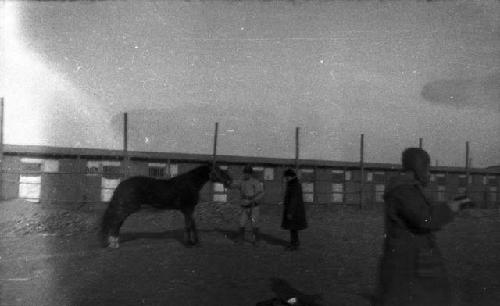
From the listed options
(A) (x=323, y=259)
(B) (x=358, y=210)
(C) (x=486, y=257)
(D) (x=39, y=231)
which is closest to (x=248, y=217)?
(A) (x=323, y=259)

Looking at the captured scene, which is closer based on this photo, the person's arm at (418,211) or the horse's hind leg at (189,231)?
the person's arm at (418,211)

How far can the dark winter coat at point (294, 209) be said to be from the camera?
8930mm

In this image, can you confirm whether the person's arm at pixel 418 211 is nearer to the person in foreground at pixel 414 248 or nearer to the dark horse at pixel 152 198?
the person in foreground at pixel 414 248

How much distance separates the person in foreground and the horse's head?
752cm

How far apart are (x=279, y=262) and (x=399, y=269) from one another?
5.14m

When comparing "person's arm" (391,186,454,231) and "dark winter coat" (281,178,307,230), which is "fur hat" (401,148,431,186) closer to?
"person's arm" (391,186,454,231)

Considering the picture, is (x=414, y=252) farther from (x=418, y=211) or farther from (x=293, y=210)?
(x=293, y=210)

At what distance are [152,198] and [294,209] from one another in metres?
3.16

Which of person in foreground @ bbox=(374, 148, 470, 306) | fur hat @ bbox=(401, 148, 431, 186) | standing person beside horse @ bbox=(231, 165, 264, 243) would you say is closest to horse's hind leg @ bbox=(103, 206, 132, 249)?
standing person beside horse @ bbox=(231, 165, 264, 243)

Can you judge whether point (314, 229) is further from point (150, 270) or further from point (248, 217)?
point (150, 270)

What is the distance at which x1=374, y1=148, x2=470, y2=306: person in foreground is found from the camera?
2686mm

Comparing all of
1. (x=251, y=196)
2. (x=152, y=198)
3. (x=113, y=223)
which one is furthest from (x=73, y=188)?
(x=251, y=196)

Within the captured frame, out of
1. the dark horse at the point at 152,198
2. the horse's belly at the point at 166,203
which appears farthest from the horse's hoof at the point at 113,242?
the horse's belly at the point at 166,203

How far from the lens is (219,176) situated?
33.9 ft
